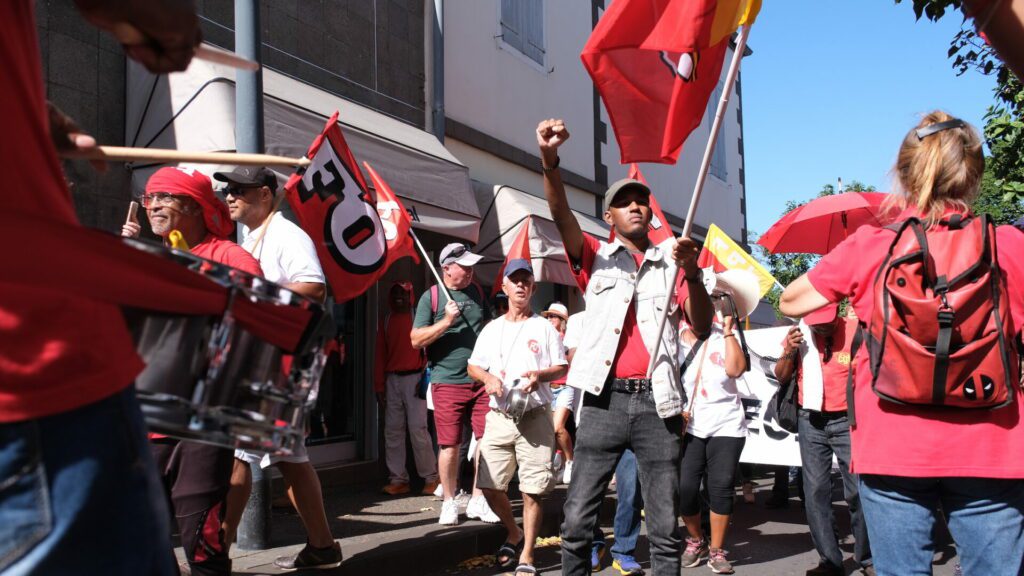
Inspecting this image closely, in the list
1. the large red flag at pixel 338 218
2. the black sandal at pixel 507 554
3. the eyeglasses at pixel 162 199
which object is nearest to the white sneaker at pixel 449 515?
the black sandal at pixel 507 554

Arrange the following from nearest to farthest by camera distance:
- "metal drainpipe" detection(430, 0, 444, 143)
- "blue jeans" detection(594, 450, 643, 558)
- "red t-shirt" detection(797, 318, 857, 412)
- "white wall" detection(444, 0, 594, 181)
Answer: "red t-shirt" detection(797, 318, 857, 412) < "blue jeans" detection(594, 450, 643, 558) < "metal drainpipe" detection(430, 0, 444, 143) < "white wall" detection(444, 0, 594, 181)

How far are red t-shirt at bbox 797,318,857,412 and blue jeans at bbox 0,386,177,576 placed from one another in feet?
17.6

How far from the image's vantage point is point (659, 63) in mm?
4781

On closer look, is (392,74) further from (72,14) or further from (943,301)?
(943,301)

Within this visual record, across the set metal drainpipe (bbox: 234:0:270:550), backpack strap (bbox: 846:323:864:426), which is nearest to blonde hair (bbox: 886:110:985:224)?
backpack strap (bbox: 846:323:864:426)

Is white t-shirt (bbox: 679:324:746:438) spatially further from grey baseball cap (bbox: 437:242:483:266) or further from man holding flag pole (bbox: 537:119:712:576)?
man holding flag pole (bbox: 537:119:712:576)

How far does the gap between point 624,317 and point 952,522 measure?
2.07 meters

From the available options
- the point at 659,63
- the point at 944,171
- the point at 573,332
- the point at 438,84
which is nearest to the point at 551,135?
the point at 659,63

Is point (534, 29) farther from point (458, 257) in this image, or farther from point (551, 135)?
point (551, 135)

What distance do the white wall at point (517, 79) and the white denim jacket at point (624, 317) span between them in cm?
710

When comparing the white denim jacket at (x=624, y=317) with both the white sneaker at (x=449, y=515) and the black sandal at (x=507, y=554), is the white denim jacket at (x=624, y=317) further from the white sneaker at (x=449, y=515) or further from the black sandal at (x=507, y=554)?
the white sneaker at (x=449, y=515)

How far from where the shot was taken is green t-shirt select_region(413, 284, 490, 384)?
7.74m

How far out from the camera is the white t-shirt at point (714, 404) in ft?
22.9

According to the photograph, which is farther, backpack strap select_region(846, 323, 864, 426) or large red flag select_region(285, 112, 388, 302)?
large red flag select_region(285, 112, 388, 302)
